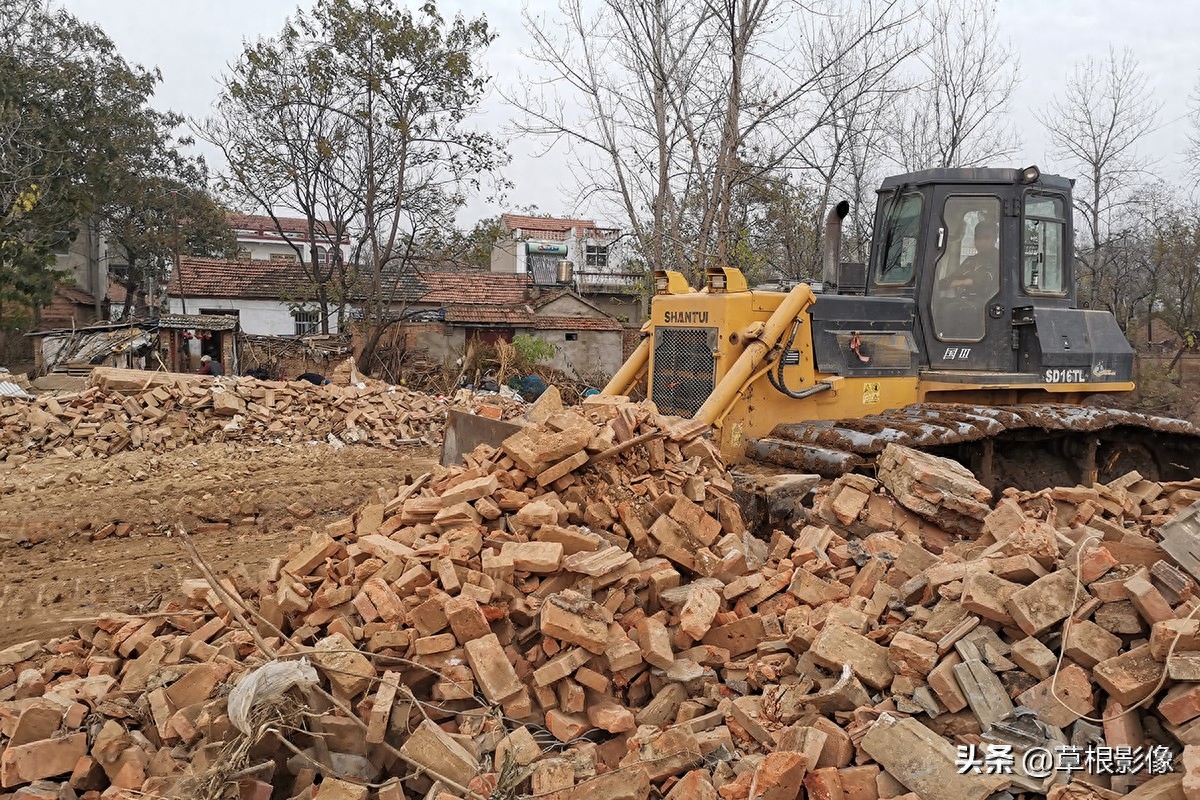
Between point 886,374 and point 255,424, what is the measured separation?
9010 mm

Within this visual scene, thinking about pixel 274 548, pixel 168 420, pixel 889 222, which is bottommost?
pixel 274 548

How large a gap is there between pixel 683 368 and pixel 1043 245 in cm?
329

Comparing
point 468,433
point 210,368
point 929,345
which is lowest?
point 468,433

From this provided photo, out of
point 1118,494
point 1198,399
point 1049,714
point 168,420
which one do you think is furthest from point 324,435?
point 1198,399

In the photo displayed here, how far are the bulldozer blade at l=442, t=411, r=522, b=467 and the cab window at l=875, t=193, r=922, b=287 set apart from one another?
3.69m

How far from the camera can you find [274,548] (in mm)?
8320

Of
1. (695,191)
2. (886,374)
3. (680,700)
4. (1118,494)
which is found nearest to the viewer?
(680,700)

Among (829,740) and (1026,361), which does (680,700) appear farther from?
(1026,361)

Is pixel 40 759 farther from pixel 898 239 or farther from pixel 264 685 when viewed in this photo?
pixel 898 239

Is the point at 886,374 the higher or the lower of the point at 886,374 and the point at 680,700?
the higher

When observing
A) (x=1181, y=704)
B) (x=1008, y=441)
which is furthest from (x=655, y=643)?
(x=1008, y=441)

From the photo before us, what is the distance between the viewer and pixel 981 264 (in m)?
7.61

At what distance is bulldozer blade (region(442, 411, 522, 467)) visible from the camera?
21.5 ft

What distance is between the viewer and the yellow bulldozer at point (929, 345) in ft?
23.0
